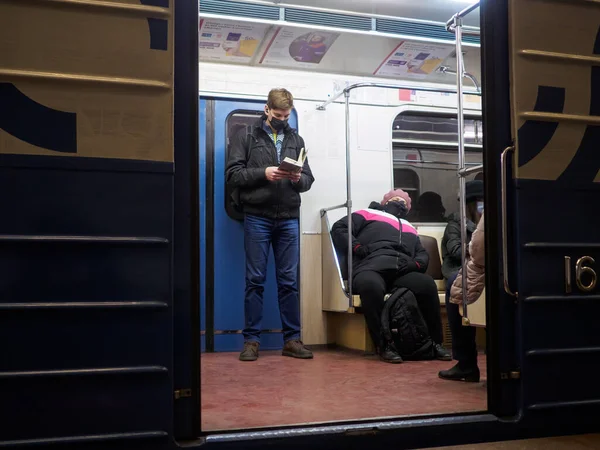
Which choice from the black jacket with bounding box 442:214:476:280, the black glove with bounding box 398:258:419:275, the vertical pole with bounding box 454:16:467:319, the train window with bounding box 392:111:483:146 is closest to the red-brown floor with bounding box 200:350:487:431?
the vertical pole with bounding box 454:16:467:319

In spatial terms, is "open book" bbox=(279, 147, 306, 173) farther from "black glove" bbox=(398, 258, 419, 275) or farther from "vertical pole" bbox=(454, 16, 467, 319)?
"vertical pole" bbox=(454, 16, 467, 319)

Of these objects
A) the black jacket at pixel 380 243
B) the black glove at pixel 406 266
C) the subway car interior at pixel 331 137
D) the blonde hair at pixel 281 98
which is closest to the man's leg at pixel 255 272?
the subway car interior at pixel 331 137

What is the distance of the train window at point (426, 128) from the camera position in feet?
20.0

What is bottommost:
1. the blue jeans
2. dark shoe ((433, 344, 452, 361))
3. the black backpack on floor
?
dark shoe ((433, 344, 452, 361))

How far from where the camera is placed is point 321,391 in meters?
3.61

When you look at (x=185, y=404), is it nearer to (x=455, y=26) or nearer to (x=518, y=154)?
(x=518, y=154)

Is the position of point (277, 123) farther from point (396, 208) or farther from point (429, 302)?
point (429, 302)

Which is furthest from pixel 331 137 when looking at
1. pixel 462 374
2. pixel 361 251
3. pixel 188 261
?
pixel 188 261

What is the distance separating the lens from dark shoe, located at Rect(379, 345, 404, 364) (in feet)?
15.6

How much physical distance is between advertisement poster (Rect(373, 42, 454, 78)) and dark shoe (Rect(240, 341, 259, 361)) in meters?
2.73

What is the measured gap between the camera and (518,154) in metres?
Result: 2.90

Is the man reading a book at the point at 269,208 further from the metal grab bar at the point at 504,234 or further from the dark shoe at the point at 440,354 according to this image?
the metal grab bar at the point at 504,234

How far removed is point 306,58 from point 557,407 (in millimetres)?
3696

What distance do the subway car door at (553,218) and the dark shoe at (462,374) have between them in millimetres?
1051
